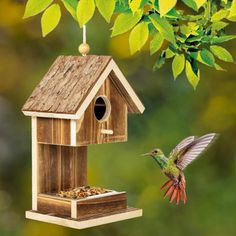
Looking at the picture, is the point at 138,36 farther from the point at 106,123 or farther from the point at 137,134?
the point at 137,134

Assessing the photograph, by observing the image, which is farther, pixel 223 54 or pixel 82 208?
pixel 223 54

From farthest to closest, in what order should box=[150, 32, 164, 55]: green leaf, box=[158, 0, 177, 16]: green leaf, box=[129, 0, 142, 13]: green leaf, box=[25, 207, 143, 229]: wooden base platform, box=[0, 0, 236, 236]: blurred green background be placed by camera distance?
1. box=[0, 0, 236, 236]: blurred green background
2. box=[150, 32, 164, 55]: green leaf
3. box=[25, 207, 143, 229]: wooden base platform
4. box=[129, 0, 142, 13]: green leaf
5. box=[158, 0, 177, 16]: green leaf

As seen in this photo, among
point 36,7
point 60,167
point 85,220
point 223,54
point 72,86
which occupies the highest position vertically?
point 36,7

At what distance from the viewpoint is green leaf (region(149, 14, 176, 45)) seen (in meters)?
2.80

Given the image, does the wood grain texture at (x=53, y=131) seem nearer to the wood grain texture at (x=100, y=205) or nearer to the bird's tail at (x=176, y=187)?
the wood grain texture at (x=100, y=205)

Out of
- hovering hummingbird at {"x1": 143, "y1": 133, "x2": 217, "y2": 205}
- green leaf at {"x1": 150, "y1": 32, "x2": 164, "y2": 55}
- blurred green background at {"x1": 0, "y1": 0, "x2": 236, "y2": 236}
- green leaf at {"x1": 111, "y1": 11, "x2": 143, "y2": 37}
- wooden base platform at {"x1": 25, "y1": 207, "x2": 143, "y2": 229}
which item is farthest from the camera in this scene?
blurred green background at {"x1": 0, "y1": 0, "x2": 236, "y2": 236}

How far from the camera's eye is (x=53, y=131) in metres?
2.97

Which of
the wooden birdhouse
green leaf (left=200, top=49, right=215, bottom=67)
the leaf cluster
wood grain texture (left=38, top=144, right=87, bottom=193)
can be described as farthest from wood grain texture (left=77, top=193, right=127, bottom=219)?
green leaf (left=200, top=49, right=215, bottom=67)

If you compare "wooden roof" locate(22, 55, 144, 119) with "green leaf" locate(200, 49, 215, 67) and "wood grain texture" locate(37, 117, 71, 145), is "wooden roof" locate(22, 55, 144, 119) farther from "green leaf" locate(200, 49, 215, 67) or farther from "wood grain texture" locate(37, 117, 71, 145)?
"green leaf" locate(200, 49, 215, 67)

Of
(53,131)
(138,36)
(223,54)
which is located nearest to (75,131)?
(53,131)

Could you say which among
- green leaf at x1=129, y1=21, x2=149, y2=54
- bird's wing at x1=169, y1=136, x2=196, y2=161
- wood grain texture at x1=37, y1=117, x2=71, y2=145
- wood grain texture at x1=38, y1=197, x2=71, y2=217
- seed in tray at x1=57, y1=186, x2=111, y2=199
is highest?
green leaf at x1=129, y1=21, x2=149, y2=54

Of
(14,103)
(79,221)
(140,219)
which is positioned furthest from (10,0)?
(79,221)

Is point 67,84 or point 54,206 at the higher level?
point 67,84

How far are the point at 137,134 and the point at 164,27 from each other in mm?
1782
